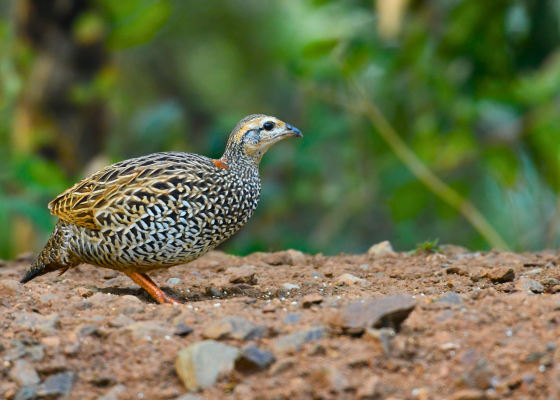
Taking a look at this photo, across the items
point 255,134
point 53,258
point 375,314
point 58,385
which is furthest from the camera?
point 255,134

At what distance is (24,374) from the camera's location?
317cm

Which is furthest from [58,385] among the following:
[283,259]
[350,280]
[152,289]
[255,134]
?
[283,259]

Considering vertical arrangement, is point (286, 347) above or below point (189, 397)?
above

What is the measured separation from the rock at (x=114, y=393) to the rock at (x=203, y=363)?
0.26m

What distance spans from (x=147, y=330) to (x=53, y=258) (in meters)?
2.03

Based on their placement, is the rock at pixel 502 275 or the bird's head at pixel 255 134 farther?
the bird's head at pixel 255 134

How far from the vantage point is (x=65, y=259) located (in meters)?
5.07

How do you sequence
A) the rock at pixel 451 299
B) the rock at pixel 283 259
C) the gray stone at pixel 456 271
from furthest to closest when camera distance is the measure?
the rock at pixel 283 259
the gray stone at pixel 456 271
the rock at pixel 451 299

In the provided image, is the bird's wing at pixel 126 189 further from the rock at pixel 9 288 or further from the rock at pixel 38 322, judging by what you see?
the rock at pixel 38 322

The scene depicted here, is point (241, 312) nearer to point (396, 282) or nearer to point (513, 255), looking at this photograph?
point (396, 282)

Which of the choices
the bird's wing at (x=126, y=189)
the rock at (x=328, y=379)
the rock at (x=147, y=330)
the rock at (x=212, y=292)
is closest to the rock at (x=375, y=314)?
the rock at (x=328, y=379)

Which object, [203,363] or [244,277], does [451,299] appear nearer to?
[203,363]

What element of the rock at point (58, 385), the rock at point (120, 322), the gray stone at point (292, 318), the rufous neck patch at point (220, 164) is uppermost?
the rufous neck patch at point (220, 164)

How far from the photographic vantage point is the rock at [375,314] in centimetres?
321
